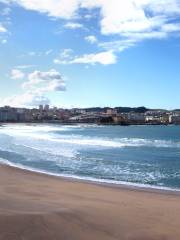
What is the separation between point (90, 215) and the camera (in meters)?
10.2

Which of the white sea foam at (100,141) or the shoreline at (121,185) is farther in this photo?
the white sea foam at (100,141)

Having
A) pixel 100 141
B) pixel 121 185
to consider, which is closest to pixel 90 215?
pixel 121 185

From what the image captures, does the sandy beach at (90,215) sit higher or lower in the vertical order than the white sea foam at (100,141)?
higher

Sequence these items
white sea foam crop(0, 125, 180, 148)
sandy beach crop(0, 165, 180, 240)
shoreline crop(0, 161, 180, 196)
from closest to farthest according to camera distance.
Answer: sandy beach crop(0, 165, 180, 240)
shoreline crop(0, 161, 180, 196)
white sea foam crop(0, 125, 180, 148)

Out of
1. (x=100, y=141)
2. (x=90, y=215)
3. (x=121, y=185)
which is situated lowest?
(x=100, y=141)

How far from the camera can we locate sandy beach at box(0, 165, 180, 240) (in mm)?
8547

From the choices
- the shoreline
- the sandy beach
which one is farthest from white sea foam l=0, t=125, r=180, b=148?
the sandy beach

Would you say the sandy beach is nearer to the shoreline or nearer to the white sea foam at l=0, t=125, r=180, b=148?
the shoreline

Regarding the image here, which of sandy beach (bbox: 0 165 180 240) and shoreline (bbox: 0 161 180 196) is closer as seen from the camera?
sandy beach (bbox: 0 165 180 240)

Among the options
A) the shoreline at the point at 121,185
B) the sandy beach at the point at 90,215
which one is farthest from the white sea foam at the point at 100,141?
the sandy beach at the point at 90,215

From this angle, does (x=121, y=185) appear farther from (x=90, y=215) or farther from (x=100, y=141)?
(x=100, y=141)

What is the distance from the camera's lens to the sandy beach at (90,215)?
336 inches

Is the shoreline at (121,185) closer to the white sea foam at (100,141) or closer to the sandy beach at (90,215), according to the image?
the sandy beach at (90,215)

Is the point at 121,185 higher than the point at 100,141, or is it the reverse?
the point at 121,185
